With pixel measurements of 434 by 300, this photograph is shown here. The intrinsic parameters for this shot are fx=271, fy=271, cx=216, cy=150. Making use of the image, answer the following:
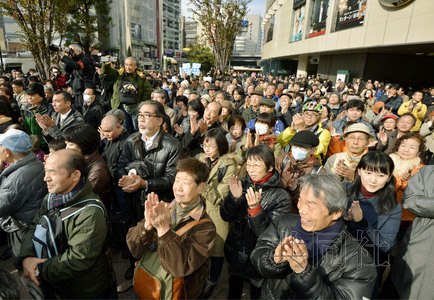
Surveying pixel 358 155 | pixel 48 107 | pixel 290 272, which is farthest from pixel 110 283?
pixel 48 107

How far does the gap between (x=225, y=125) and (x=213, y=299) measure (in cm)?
267

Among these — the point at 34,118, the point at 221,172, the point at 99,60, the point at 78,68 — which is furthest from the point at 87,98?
the point at 99,60

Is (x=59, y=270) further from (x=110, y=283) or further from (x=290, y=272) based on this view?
(x=290, y=272)

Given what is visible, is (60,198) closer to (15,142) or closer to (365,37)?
(15,142)

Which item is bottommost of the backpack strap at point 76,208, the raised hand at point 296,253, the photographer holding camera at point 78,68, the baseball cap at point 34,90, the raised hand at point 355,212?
the raised hand at point 355,212

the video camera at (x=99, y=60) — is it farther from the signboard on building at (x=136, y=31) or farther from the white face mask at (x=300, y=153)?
the signboard on building at (x=136, y=31)

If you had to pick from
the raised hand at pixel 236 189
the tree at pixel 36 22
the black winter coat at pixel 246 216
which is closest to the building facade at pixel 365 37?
A: the black winter coat at pixel 246 216

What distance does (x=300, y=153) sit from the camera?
3.23 meters

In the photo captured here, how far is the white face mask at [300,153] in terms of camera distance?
321cm

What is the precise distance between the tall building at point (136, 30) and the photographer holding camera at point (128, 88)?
52676 millimetres

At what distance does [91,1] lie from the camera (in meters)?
18.3

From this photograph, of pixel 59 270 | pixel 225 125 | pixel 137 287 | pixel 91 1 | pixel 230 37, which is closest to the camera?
pixel 59 270

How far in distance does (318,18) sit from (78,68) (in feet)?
74.5

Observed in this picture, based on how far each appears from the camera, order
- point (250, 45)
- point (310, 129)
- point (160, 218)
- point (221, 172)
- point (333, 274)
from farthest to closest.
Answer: point (250, 45), point (310, 129), point (221, 172), point (160, 218), point (333, 274)
